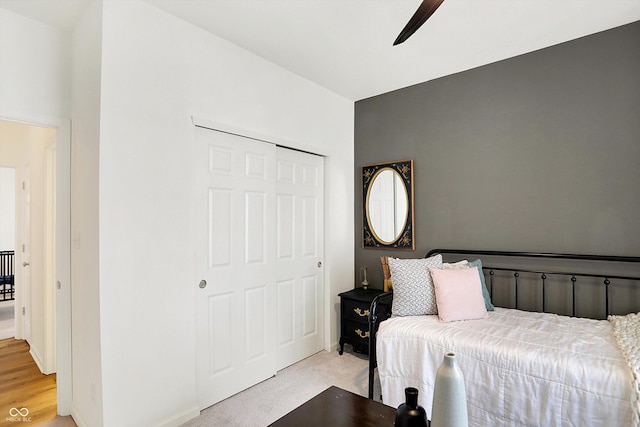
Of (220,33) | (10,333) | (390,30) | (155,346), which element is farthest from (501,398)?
(10,333)

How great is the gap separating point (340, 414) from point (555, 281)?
2.08 metres

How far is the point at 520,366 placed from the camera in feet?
5.86

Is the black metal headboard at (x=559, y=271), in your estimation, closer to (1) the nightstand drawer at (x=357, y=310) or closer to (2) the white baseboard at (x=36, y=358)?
(1) the nightstand drawer at (x=357, y=310)

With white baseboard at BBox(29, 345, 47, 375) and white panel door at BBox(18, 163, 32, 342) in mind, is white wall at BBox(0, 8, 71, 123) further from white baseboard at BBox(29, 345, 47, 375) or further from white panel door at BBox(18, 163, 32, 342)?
white baseboard at BBox(29, 345, 47, 375)

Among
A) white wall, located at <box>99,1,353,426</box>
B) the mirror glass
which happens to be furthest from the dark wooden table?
the mirror glass

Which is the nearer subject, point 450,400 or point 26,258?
point 450,400

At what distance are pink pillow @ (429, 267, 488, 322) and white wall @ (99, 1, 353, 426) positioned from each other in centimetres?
169

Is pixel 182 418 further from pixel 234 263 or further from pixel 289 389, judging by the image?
pixel 234 263

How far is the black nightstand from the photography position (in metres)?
3.18

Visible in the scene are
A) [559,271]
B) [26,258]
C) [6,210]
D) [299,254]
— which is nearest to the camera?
[559,271]

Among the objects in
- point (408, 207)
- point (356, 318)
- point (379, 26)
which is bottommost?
point (356, 318)

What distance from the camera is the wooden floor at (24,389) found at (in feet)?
7.54

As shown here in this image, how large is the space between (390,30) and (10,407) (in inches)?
147

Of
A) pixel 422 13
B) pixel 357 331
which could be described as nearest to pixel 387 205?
pixel 357 331
